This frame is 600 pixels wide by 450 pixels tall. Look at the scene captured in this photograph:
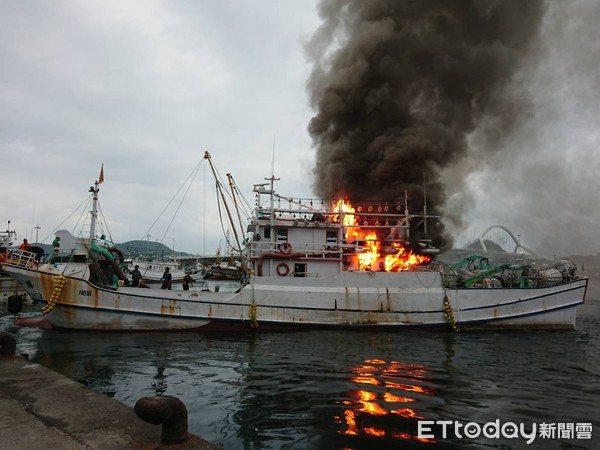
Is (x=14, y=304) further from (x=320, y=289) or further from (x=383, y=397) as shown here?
(x=383, y=397)

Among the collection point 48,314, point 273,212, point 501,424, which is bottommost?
point 501,424

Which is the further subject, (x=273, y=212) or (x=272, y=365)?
(x=273, y=212)

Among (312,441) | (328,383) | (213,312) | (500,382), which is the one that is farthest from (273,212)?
(312,441)

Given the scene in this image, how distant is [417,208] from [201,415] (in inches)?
705

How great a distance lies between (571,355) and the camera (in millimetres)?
13586

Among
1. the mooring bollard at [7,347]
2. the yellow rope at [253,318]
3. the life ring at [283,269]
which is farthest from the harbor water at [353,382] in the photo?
the life ring at [283,269]

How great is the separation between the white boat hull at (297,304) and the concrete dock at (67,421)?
32.2 feet

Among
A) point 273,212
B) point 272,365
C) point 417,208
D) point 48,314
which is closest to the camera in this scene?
point 272,365

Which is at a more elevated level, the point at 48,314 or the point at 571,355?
the point at 48,314

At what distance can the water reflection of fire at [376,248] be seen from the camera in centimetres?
1941

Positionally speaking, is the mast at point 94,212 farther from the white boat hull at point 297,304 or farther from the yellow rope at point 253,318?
the yellow rope at point 253,318

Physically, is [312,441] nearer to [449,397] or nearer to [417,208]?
[449,397]

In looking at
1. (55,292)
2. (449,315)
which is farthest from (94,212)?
(449,315)

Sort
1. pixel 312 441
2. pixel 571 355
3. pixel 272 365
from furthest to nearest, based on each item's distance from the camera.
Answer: pixel 571 355 → pixel 272 365 → pixel 312 441
